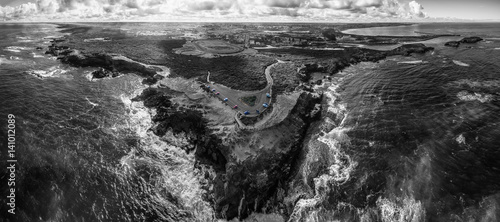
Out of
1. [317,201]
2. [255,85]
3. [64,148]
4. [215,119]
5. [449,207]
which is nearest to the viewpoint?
[449,207]

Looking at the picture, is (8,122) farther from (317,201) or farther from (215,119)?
(317,201)

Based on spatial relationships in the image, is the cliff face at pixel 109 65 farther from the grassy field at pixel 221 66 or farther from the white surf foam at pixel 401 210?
the white surf foam at pixel 401 210

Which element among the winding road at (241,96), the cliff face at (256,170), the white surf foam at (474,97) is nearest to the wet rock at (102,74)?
the winding road at (241,96)

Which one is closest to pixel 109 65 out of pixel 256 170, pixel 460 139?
pixel 256 170

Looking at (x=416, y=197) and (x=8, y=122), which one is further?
(x=8, y=122)

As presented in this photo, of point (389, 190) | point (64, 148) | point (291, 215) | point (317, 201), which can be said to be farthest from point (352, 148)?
point (64, 148)

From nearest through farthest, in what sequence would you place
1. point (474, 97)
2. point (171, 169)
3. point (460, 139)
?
point (171, 169) → point (460, 139) → point (474, 97)

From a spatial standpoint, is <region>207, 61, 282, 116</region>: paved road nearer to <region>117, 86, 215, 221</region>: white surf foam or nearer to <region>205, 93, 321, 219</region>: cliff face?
<region>205, 93, 321, 219</region>: cliff face

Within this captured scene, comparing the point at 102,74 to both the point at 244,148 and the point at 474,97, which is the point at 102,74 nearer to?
the point at 244,148

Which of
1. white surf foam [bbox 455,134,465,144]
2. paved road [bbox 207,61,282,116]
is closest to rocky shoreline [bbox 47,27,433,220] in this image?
paved road [bbox 207,61,282,116]
